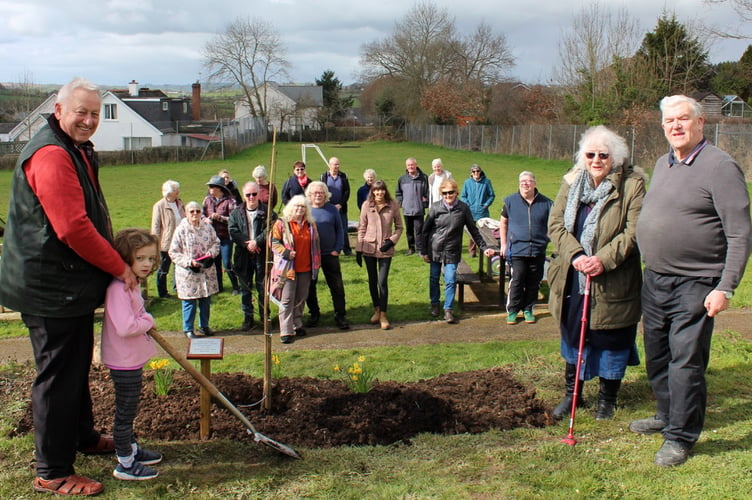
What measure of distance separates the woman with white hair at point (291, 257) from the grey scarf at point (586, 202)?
3.75 metres

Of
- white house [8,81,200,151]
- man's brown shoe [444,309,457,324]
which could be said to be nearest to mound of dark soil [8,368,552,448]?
man's brown shoe [444,309,457,324]

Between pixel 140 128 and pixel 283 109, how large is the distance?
55.9ft

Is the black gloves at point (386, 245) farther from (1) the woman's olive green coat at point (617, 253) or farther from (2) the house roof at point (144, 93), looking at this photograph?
(2) the house roof at point (144, 93)

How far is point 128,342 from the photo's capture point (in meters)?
3.76

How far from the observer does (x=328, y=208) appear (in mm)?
8383

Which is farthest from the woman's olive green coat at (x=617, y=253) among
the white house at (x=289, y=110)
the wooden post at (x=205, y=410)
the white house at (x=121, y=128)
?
the white house at (x=289, y=110)

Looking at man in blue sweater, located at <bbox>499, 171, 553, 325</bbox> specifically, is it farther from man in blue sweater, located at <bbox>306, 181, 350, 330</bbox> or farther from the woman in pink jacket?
man in blue sweater, located at <bbox>306, 181, 350, 330</bbox>

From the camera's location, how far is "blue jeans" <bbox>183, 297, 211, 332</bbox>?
25.7 feet

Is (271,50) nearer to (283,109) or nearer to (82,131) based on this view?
(283,109)

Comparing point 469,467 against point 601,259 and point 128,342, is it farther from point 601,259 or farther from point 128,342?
point 128,342

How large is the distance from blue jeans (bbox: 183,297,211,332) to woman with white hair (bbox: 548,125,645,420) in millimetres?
4555

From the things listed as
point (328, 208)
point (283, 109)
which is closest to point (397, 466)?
point (328, 208)

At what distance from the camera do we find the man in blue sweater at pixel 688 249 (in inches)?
149

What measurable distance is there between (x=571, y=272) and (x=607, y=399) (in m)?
0.99
